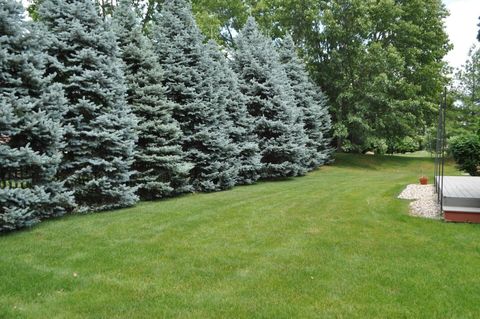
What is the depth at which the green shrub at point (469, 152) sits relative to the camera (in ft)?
44.3

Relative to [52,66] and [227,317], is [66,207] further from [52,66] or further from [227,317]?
[227,317]

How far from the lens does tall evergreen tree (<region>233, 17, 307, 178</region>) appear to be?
1414 centimetres

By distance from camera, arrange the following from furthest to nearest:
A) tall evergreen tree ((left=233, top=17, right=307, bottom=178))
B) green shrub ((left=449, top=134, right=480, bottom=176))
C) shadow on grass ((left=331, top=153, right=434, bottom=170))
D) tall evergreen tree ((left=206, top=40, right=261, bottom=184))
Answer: shadow on grass ((left=331, top=153, right=434, bottom=170)) → tall evergreen tree ((left=233, top=17, right=307, bottom=178)) → green shrub ((left=449, top=134, right=480, bottom=176)) → tall evergreen tree ((left=206, top=40, right=261, bottom=184))

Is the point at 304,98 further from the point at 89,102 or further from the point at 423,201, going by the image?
the point at 89,102

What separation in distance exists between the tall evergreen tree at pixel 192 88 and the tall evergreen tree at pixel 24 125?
159 inches

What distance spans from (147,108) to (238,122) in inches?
177

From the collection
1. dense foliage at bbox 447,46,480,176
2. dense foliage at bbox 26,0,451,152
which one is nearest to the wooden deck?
dense foliage at bbox 447,46,480,176

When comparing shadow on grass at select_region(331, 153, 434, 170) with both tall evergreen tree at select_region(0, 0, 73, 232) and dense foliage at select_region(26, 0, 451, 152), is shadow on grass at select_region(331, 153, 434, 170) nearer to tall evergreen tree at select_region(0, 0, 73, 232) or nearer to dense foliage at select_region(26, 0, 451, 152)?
dense foliage at select_region(26, 0, 451, 152)

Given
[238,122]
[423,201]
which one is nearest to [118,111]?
[238,122]

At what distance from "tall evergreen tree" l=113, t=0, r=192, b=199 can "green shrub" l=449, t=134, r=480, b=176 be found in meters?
10.0

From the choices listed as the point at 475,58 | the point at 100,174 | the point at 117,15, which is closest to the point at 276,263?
the point at 100,174

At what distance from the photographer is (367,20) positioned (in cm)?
2181

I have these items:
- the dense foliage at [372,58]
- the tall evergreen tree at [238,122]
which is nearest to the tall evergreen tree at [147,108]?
the tall evergreen tree at [238,122]

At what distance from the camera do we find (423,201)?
8484 millimetres
